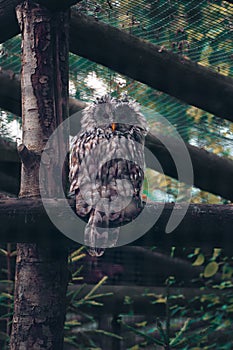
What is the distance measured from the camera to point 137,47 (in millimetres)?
3391

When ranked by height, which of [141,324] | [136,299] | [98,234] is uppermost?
[98,234]

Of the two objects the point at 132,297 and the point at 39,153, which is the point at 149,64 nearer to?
the point at 39,153

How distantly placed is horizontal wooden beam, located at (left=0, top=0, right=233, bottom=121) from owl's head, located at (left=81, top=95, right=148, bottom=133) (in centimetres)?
18

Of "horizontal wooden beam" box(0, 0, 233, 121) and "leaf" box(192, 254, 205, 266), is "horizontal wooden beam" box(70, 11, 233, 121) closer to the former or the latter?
"horizontal wooden beam" box(0, 0, 233, 121)

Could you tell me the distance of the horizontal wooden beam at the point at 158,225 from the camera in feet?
8.27

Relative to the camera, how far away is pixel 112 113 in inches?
140

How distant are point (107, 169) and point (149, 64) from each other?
626mm

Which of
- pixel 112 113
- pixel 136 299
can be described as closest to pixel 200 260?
pixel 136 299

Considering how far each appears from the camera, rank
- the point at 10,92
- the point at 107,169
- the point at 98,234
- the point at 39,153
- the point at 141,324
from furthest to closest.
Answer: the point at 141,324 → the point at 10,92 → the point at 107,169 → the point at 39,153 → the point at 98,234

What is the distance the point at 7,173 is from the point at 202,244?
6.72ft

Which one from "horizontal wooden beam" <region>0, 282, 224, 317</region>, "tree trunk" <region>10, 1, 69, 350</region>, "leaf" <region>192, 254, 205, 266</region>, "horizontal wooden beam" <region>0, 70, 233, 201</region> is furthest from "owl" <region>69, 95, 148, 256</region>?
"leaf" <region>192, 254, 205, 266</region>

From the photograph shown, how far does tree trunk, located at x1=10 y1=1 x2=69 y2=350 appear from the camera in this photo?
9.23ft

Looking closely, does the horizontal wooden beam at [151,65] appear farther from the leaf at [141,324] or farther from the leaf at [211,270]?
the leaf at [141,324]

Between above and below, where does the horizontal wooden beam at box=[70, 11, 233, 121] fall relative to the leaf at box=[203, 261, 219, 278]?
above
